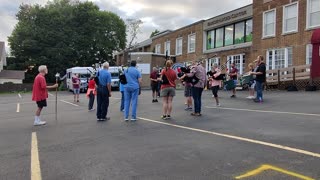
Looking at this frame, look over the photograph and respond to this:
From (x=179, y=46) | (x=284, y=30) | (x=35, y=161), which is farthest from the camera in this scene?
(x=179, y=46)

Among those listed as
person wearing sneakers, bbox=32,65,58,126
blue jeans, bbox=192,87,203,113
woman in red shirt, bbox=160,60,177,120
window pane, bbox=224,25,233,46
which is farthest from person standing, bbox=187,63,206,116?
window pane, bbox=224,25,233,46

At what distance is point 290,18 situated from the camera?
2633 centimetres

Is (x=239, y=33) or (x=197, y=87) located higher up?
(x=239, y=33)

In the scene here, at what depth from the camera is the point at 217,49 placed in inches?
1399

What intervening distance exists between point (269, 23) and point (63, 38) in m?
40.7

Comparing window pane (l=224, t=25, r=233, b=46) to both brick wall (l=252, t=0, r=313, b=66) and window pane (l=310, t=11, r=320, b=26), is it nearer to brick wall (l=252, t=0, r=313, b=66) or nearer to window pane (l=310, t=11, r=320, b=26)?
brick wall (l=252, t=0, r=313, b=66)

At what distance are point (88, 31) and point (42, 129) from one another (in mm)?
55579

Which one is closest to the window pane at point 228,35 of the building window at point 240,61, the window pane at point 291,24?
the building window at point 240,61

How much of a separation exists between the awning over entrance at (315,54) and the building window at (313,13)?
5.41 metres

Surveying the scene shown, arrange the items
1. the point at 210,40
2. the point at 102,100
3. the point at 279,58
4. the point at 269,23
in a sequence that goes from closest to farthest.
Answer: the point at 102,100 < the point at 279,58 < the point at 269,23 < the point at 210,40

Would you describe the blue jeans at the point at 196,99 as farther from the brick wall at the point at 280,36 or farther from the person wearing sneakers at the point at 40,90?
the brick wall at the point at 280,36

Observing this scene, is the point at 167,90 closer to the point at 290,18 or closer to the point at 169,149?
the point at 169,149

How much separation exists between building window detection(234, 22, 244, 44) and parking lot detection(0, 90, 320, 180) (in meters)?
22.0

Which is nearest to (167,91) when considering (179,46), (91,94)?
(91,94)
